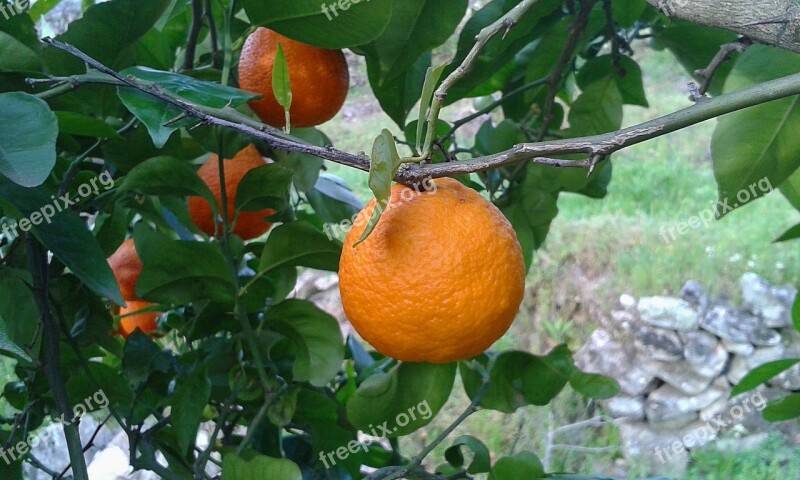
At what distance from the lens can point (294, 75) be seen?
1.89ft

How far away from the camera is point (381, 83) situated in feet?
1.94

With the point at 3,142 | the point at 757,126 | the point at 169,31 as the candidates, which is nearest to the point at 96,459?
the point at 169,31

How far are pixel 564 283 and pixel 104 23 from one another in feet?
7.20

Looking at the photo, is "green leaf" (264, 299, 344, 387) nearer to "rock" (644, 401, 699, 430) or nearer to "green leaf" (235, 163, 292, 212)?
"green leaf" (235, 163, 292, 212)

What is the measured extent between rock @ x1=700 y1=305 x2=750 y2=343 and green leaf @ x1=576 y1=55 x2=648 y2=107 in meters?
1.57

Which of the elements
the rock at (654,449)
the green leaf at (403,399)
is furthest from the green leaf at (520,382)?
the rock at (654,449)

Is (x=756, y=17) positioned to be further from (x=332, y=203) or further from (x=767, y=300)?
(x=767, y=300)

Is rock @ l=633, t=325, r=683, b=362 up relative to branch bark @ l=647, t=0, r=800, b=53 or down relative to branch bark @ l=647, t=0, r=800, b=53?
down

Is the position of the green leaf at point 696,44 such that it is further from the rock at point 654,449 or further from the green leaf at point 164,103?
the rock at point 654,449

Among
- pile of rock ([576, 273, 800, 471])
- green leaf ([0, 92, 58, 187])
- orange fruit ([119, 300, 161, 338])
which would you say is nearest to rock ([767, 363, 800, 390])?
pile of rock ([576, 273, 800, 471])

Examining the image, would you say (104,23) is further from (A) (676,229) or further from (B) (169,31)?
(A) (676,229)

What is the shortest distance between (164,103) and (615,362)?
2106 millimetres

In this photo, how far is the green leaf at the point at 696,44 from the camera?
668mm

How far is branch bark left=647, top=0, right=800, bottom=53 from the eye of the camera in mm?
330
